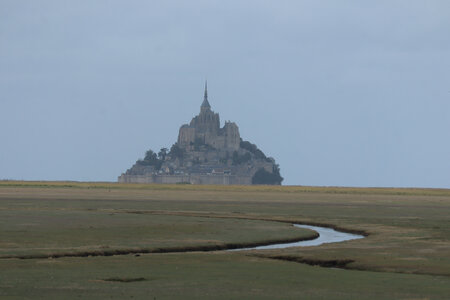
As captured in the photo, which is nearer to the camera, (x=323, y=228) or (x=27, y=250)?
(x=27, y=250)

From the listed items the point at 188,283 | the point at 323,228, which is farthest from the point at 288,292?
the point at 323,228

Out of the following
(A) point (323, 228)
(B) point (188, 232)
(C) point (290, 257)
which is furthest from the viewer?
(A) point (323, 228)

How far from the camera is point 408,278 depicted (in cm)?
2920

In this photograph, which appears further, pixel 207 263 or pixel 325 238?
pixel 325 238

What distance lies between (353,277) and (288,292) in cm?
486

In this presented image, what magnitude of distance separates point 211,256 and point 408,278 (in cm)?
1029

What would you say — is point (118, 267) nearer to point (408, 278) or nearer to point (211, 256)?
point (211, 256)

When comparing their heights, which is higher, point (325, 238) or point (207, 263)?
point (325, 238)

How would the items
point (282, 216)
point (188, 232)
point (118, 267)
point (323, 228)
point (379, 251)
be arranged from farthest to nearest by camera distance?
point (282, 216), point (323, 228), point (188, 232), point (379, 251), point (118, 267)

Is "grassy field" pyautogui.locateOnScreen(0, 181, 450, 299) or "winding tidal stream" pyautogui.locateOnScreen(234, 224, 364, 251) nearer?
"grassy field" pyautogui.locateOnScreen(0, 181, 450, 299)

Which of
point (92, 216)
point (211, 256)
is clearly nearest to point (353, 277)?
point (211, 256)

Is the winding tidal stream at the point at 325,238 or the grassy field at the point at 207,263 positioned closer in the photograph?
the grassy field at the point at 207,263

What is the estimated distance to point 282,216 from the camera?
7369 centimetres

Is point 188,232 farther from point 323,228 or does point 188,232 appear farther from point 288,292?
point 288,292
